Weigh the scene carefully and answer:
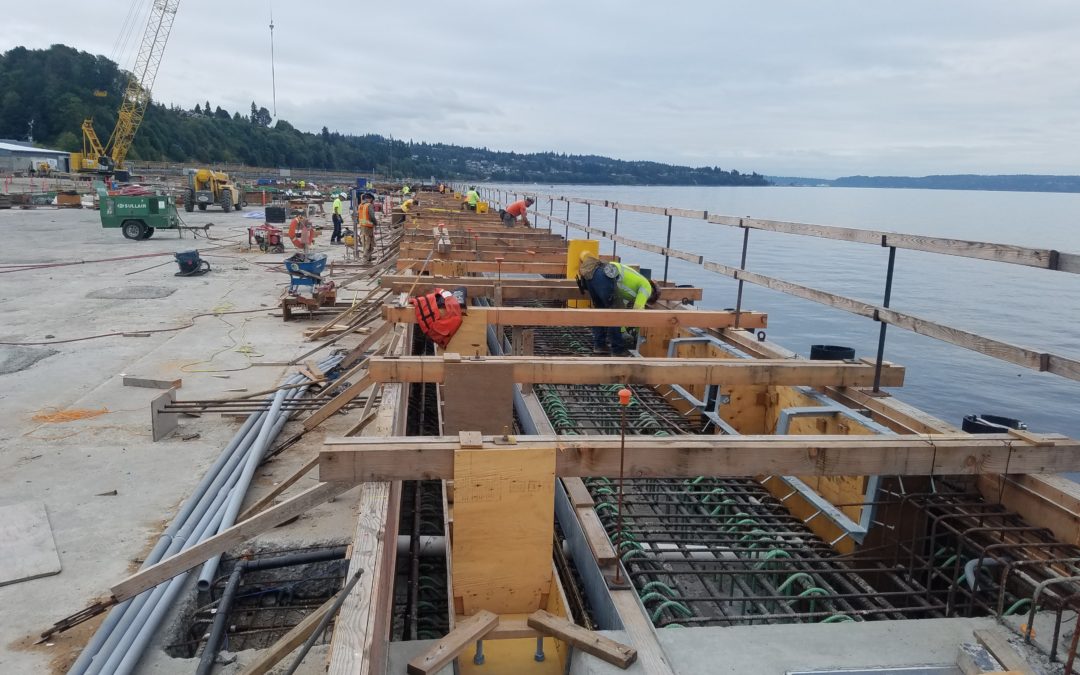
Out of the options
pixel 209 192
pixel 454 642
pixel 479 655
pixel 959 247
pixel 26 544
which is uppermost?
pixel 209 192

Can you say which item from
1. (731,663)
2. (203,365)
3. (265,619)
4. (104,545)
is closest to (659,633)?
(731,663)

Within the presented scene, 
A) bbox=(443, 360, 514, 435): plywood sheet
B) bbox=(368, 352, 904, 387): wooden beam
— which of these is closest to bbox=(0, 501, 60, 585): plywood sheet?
bbox=(368, 352, 904, 387): wooden beam

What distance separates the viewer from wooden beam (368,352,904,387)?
184 inches

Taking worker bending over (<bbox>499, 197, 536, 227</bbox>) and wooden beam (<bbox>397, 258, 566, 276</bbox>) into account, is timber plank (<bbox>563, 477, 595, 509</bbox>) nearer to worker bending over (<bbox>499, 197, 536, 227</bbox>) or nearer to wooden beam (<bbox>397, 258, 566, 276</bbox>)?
wooden beam (<bbox>397, 258, 566, 276</bbox>)

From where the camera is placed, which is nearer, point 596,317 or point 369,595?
point 369,595

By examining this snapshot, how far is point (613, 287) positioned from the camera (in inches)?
320

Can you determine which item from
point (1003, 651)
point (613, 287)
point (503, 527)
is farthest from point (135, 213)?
point (1003, 651)

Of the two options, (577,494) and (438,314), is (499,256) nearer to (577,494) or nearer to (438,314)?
(438,314)

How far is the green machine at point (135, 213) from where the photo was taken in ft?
84.8

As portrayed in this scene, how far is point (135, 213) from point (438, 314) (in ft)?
80.8

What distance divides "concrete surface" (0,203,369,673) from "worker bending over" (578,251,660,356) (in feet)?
10.2

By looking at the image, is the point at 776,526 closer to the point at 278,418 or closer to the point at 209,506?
the point at 209,506

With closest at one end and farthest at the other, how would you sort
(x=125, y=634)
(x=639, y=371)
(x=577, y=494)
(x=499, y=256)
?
(x=125, y=634)
(x=577, y=494)
(x=639, y=371)
(x=499, y=256)

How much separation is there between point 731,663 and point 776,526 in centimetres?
227
